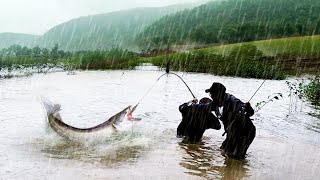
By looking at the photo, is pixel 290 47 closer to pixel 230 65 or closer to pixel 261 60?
pixel 261 60

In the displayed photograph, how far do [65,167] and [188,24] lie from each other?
494 ft

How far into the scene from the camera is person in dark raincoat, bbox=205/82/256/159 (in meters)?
9.71

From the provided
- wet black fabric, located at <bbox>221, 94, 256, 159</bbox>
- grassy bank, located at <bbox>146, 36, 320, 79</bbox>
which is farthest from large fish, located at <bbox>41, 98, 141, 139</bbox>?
grassy bank, located at <bbox>146, 36, 320, 79</bbox>

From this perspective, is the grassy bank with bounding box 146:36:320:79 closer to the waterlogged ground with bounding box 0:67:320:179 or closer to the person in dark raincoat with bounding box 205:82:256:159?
the waterlogged ground with bounding box 0:67:320:179

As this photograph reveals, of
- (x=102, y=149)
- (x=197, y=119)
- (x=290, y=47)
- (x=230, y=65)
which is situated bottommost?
(x=102, y=149)

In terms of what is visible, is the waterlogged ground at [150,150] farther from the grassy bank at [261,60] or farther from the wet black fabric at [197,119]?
the grassy bank at [261,60]

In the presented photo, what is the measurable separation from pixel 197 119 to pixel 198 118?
2.1 inches

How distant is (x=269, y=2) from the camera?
6230 inches

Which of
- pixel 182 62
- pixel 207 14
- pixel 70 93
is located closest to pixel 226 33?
pixel 182 62

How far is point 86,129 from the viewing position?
11.0 m

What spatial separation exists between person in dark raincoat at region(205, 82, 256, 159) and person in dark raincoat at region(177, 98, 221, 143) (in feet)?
1.46

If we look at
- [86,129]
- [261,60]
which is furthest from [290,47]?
[86,129]

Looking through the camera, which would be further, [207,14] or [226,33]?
[207,14]

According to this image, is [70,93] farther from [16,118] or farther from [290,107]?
[290,107]
